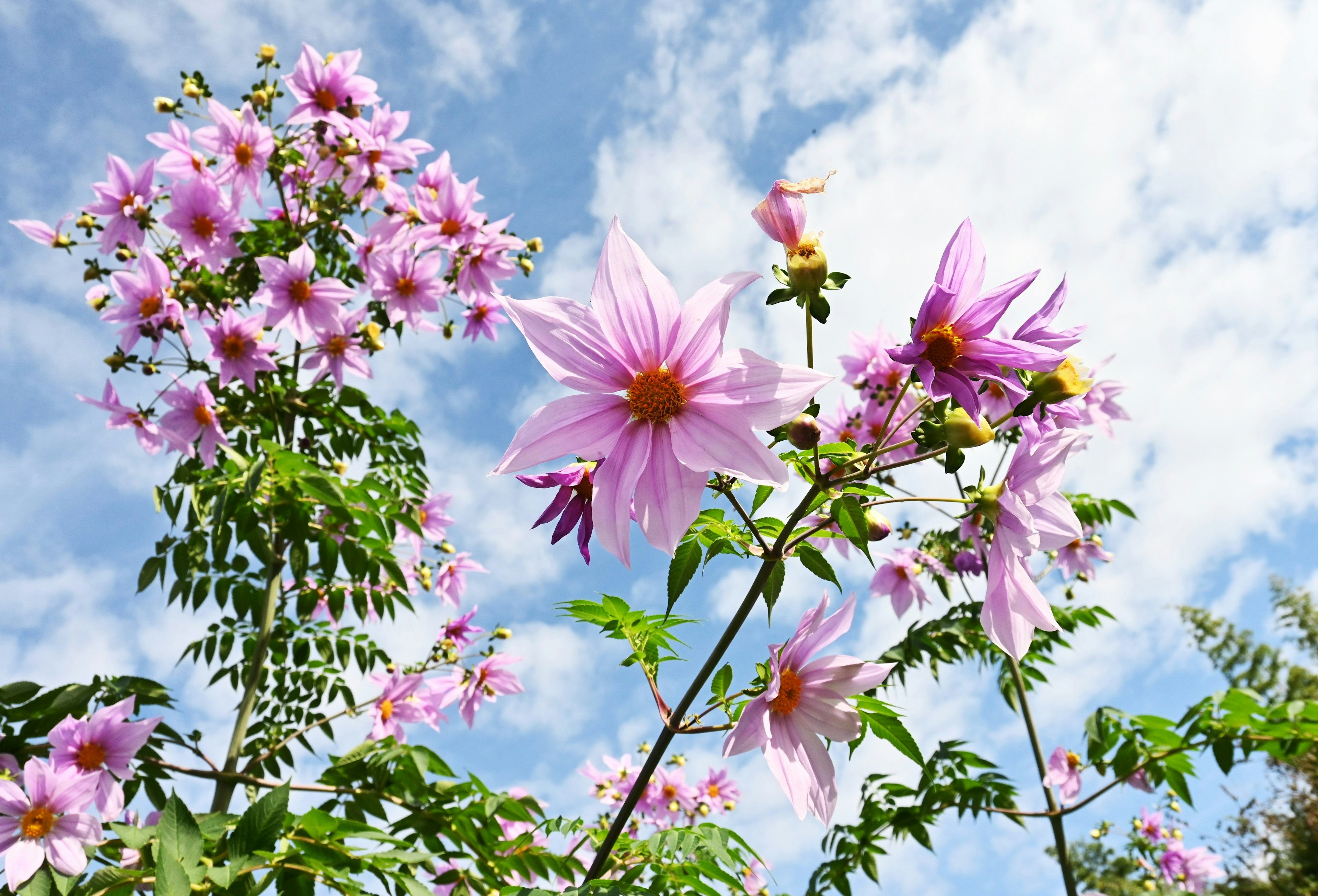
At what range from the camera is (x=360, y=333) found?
3.77 meters

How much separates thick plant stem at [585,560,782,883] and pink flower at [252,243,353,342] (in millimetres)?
3020

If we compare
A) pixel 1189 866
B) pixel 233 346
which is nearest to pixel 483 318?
pixel 233 346

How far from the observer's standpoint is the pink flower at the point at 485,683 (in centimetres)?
377

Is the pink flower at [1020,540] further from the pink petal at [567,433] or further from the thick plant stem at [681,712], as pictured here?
the pink petal at [567,433]

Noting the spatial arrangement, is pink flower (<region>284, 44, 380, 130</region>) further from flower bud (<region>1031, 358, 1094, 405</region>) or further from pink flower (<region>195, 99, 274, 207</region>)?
flower bud (<region>1031, 358, 1094, 405</region>)

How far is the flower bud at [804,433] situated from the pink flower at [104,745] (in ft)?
8.11

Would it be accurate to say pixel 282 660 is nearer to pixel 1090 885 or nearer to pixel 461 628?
pixel 461 628

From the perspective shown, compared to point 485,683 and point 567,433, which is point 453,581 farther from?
point 567,433

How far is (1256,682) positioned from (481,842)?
2096 centimetres

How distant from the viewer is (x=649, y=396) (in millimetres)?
1137

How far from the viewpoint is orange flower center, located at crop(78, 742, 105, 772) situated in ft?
8.07

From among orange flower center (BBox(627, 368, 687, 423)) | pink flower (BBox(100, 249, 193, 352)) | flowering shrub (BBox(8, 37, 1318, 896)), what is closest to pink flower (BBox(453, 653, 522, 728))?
flowering shrub (BBox(8, 37, 1318, 896))

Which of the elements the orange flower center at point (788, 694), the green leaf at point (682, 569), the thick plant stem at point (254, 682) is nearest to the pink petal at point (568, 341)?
the green leaf at point (682, 569)

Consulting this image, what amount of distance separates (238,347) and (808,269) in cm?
307
